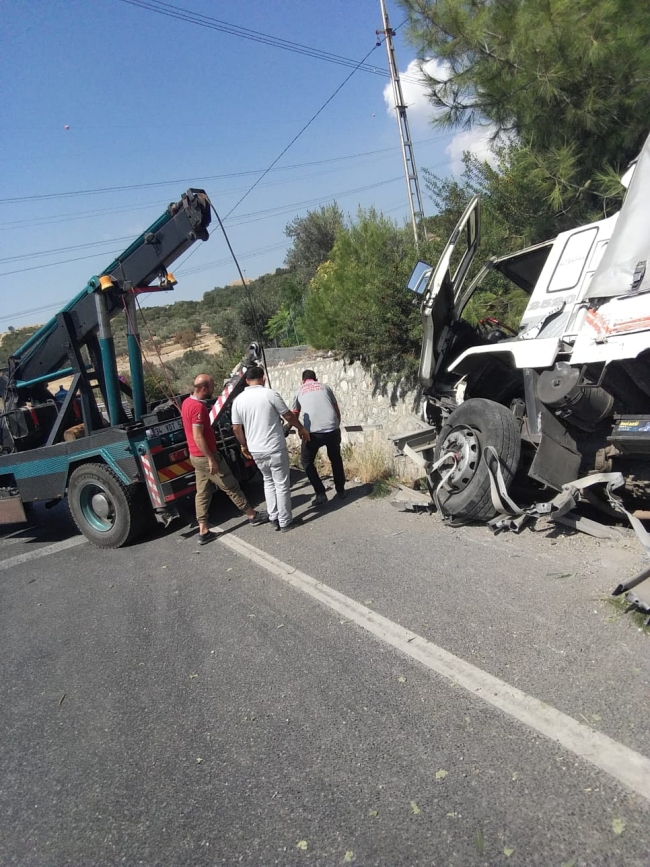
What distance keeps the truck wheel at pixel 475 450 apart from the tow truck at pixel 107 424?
8.78 feet

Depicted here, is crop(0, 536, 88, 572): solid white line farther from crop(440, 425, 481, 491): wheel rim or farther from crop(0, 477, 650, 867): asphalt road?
crop(440, 425, 481, 491): wheel rim

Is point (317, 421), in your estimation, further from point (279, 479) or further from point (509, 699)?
point (509, 699)

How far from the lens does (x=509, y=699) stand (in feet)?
10.0

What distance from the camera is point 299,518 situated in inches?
275

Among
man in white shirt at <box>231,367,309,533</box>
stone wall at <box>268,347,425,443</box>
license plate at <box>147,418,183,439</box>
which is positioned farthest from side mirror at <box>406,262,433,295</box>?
license plate at <box>147,418,183,439</box>

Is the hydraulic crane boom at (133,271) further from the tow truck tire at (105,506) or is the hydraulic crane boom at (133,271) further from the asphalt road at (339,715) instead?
the asphalt road at (339,715)

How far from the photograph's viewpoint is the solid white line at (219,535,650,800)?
2525mm

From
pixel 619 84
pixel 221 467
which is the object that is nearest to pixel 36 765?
pixel 221 467

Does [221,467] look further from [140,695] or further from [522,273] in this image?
[522,273]

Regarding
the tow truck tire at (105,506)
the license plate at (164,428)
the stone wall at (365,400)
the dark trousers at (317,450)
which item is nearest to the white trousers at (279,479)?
the dark trousers at (317,450)

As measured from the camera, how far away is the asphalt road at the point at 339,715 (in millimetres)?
2426

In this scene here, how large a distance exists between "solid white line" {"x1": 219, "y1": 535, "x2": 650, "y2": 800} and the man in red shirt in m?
2.28

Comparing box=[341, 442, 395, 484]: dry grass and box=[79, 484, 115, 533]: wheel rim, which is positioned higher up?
box=[79, 484, 115, 533]: wheel rim

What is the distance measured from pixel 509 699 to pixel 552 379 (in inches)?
99.6
